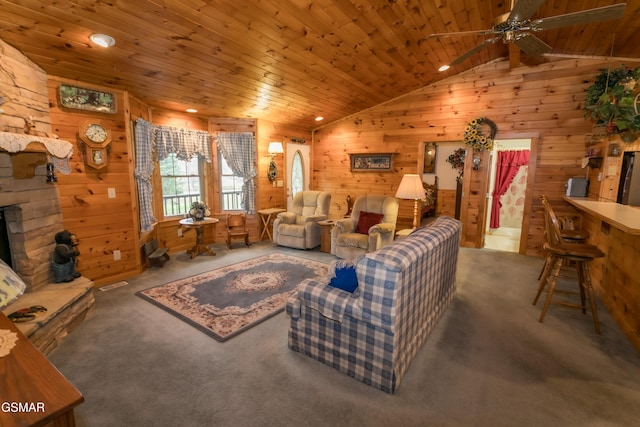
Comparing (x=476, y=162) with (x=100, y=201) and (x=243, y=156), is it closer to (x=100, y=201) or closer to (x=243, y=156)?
(x=243, y=156)

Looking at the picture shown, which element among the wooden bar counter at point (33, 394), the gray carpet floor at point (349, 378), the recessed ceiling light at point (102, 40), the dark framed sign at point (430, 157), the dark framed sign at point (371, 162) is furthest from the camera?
the dark framed sign at point (430, 157)

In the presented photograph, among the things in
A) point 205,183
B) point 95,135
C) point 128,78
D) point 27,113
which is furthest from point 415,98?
point 27,113

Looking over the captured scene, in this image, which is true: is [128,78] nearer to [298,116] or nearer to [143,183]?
[143,183]

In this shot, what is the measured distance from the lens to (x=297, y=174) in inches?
280

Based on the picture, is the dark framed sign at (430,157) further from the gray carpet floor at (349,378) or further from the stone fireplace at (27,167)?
the stone fireplace at (27,167)

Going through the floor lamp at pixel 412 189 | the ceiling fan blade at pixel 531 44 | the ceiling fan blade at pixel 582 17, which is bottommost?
the floor lamp at pixel 412 189

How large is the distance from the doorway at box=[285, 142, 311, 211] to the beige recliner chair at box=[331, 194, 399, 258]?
217 cm

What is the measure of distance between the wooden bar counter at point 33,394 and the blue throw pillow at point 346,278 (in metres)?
1.45

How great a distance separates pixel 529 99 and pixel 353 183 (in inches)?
136

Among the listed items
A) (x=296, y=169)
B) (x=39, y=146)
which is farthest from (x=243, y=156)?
(x=39, y=146)

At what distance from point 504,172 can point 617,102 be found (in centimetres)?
377

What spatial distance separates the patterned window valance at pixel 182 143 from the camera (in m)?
4.81

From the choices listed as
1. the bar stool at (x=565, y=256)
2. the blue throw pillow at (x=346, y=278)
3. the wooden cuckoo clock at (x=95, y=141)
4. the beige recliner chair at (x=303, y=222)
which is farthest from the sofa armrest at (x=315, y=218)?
the bar stool at (x=565, y=256)

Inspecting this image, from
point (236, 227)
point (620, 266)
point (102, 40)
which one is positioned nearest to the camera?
point (102, 40)
